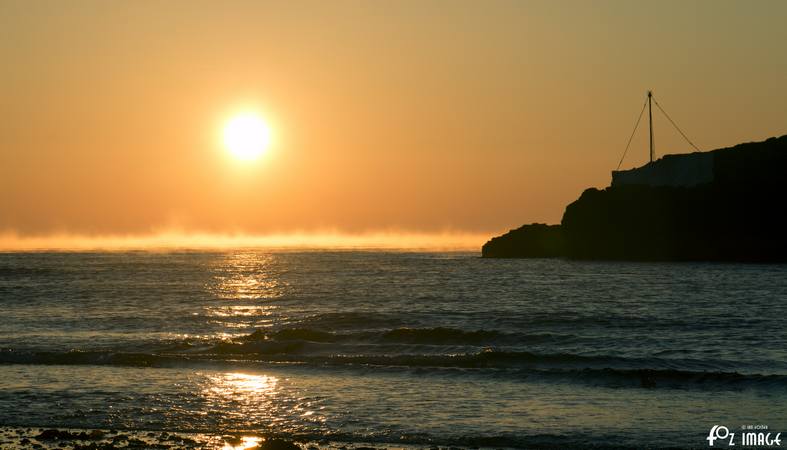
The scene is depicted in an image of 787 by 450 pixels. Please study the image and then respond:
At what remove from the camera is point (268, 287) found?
87.3m

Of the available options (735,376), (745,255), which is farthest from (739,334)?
(745,255)

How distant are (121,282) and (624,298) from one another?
178 ft

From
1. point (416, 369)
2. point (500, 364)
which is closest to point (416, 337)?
point (500, 364)

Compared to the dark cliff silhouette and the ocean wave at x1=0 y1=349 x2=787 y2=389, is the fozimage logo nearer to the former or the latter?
the ocean wave at x1=0 y1=349 x2=787 y2=389

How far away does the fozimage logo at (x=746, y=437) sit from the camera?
66.8ft

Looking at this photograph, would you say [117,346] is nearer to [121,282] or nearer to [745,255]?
[121,282]

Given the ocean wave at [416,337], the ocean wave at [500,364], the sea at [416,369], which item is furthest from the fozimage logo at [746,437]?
the ocean wave at [416,337]

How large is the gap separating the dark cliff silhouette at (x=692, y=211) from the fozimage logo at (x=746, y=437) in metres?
113

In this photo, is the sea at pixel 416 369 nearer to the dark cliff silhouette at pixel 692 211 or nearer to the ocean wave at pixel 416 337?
the ocean wave at pixel 416 337

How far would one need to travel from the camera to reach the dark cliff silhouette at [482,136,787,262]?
5094 inches

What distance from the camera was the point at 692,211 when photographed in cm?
13500

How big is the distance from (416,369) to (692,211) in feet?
367

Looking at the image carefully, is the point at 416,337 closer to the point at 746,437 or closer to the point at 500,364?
the point at 500,364

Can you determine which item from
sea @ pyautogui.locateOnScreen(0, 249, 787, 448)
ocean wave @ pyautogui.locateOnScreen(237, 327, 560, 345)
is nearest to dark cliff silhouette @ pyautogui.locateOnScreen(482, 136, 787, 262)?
sea @ pyautogui.locateOnScreen(0, 249, 787, 448)
